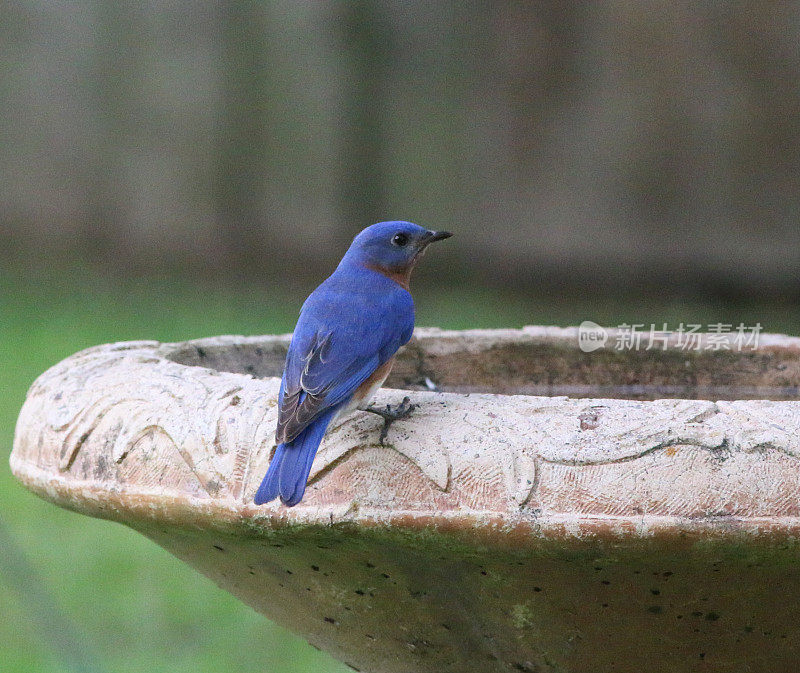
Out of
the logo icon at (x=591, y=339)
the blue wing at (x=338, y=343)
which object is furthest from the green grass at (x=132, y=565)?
the logo icon at (x=591, y=339)

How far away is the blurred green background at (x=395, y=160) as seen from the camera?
21.6ft

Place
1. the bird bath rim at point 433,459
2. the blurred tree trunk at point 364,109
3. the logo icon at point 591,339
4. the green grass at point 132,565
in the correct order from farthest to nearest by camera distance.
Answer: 1. the blurred tree trunk at point 364,109
2. the green grass at point 132,565
3. the logo icon at point 591,339
4. the bird bath rim at point 433,459

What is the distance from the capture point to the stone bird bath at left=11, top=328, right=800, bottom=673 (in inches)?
55.9

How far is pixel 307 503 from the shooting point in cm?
152

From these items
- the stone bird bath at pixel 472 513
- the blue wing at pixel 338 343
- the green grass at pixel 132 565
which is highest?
the blue wing at pixel 338 343

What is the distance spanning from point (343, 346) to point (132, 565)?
258 centimetres

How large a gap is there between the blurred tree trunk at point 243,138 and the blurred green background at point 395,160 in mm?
16

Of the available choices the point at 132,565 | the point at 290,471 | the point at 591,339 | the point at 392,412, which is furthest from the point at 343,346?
the point at 132,565

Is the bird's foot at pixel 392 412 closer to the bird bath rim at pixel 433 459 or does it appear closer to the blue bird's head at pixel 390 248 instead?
the bird bath rim at pixel 433 459

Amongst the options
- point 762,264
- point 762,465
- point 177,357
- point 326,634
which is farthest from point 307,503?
point 762,264

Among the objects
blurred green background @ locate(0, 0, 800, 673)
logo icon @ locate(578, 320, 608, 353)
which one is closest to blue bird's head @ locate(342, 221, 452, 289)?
logo icon @ locate(578, 320, 608, 353)

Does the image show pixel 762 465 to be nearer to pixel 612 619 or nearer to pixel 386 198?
pixel 612 619

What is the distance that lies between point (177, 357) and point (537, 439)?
0.99 metres

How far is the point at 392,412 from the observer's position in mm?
1627
